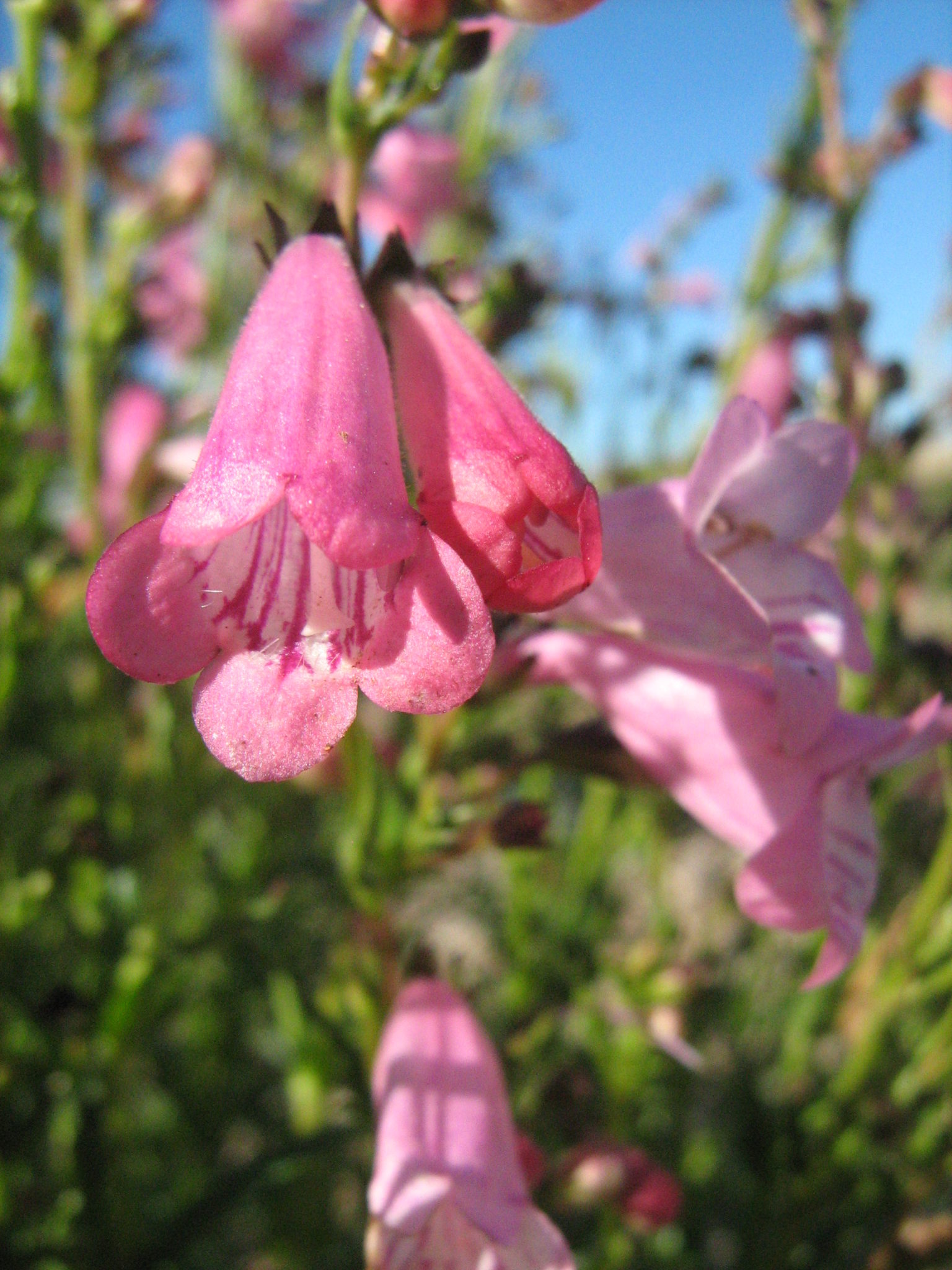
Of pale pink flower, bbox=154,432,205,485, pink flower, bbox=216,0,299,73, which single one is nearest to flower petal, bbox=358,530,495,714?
pale pink flower, bbox=154,432,205,485

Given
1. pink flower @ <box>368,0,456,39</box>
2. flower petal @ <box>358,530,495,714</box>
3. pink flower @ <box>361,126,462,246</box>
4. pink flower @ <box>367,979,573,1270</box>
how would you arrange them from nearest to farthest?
flower petal @ <box>358,530,495,714</box>
pink flower @ <box>368,0,456,39</box>
pink flower @ <box>367,979,573,1270</box>
pink flower @ <box>361,126,462,246</box>

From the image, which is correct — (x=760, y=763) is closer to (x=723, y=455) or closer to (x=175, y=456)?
(x=723, y=455)

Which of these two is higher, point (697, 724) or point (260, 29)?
point (260, 29)

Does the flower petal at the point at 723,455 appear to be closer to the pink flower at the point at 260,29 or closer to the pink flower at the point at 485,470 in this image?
the pink flower at the point at 485,470

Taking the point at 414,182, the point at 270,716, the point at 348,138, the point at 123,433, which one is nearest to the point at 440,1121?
the point at 270,716

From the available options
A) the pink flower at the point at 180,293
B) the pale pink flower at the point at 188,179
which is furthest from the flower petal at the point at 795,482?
the pink flower at the point at 180,293

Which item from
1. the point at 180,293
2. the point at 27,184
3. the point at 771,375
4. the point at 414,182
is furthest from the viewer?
the point at 180,293

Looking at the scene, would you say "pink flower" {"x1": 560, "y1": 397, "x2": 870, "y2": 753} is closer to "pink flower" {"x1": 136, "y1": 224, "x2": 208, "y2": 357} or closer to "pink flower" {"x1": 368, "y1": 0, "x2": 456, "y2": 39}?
"pink flower" {"x1": 368, "y1": 0, "x2": 456, "y2": 39}

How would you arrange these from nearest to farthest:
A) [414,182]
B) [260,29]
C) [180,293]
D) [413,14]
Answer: [413,14] < [414,182] < [260,29] < [180,293]
